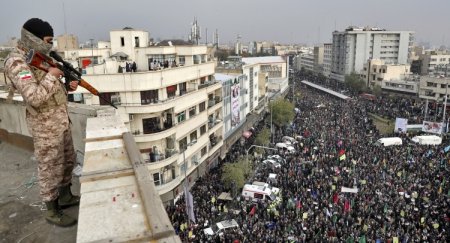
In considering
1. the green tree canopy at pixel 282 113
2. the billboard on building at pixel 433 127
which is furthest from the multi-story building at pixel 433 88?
the green tree canopy at pixel 282 113

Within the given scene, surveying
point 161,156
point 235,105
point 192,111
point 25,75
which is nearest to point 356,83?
point 235,105

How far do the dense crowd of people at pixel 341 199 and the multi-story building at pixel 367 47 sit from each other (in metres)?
56.5

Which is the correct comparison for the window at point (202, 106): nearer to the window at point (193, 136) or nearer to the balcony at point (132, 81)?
the window at point (193, 136)

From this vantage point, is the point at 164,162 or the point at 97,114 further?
the point at 164,162

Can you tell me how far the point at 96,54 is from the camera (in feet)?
111

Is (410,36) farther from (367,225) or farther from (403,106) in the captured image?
(367,225)

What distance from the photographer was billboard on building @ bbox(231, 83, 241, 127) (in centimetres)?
3644

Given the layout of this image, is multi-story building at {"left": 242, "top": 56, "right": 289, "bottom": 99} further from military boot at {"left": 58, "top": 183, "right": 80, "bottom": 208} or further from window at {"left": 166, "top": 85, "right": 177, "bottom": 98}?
military boot at {"left": 58, "top": 183, "right": 80, "bottom": 208}

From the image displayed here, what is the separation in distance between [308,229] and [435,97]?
4539 cm

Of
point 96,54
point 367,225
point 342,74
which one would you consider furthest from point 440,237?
point 342,74

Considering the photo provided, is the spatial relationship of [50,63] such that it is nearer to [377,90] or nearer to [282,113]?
[282,113]

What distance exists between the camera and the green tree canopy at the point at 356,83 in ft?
247

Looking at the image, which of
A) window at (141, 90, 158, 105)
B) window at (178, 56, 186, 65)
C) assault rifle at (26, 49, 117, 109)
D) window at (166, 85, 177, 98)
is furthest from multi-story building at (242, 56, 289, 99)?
assault rifle at (26, 49, 117, 109)

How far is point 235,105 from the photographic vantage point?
123ft
